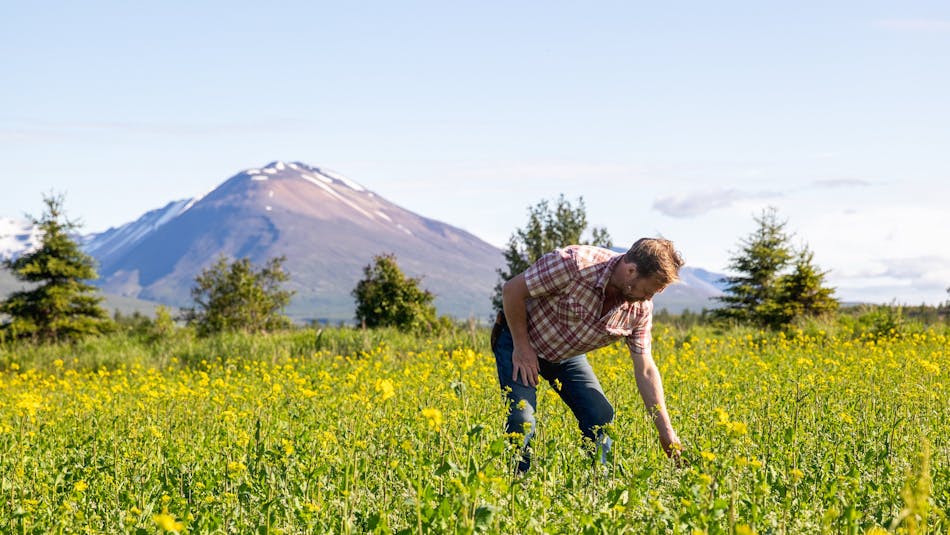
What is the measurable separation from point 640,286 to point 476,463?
1.53 m

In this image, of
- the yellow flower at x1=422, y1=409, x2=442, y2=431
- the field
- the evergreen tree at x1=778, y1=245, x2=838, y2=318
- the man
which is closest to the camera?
the yellow flower at x1=422, y1=409, x2=442, y2=431

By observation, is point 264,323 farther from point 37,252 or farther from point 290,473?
point 290,473

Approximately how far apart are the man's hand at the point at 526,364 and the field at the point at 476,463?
1.16ft

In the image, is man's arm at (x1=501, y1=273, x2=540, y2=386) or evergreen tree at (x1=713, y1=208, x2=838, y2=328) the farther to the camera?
evergreen tree at (x1=713, y1=208, x2=838, y2=328)

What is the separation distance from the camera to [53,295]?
102ft

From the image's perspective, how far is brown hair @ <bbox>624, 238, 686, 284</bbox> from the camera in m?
4.63

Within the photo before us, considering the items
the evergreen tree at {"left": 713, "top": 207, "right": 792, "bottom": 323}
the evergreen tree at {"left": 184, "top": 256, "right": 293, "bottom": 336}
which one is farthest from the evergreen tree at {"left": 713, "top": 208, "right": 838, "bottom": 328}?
the evergreen tree at {"left": 184, "top": 256, "right": 293, "bottom": 336}

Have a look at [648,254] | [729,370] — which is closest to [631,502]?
[648,254]

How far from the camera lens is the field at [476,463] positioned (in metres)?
3.55

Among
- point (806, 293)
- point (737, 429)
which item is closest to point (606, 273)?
point (737, 429)

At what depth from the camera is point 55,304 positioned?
31.2 metres

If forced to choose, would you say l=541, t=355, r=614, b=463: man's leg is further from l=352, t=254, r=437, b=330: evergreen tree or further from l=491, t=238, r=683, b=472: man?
l=352, t=254, r=437, b=330: evergreen tree

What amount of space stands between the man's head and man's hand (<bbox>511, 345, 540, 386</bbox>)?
2.46ft

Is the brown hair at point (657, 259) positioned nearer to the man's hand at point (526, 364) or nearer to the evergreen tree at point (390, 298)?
the man's hand at point (526, 364)
